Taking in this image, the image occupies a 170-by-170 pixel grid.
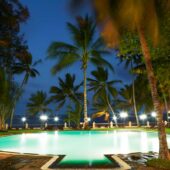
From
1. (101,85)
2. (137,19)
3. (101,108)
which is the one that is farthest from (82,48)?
(137,19)

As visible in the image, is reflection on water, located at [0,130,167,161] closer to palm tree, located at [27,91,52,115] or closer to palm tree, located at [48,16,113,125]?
palm tree, located at [48,16,113,125]

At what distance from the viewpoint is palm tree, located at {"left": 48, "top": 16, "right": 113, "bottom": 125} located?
31.7 meters

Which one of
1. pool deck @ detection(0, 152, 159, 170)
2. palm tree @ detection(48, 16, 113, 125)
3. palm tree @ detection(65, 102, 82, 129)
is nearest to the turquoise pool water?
pool deck @ detection(0, 152, 159, 170)

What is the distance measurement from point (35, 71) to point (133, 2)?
112 feet

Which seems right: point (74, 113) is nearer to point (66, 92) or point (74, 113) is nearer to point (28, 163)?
point (66, 92)

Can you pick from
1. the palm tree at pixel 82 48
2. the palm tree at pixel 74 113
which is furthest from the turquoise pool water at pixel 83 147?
the palm tree at pixel 74 113

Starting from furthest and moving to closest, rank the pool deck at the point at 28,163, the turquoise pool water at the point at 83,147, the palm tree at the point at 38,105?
the palm tree at the point at 38,105 < the turquoise pool water at the point at 83,147 < the pool deck at the point at 28,163

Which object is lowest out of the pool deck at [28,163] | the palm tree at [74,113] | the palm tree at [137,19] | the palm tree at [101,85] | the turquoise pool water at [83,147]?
the pool deck at [28,163]

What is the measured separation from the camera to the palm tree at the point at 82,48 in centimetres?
3172

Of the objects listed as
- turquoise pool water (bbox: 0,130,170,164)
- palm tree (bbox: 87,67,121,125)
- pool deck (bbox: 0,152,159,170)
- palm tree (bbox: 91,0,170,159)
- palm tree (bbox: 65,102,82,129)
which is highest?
palm tree (bbox: 87,67,121,125)

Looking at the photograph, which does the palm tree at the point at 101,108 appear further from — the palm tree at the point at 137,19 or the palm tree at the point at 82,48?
the palm tree at the point at 137,19

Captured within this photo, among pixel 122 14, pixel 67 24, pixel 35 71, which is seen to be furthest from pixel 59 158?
pixel 35 71

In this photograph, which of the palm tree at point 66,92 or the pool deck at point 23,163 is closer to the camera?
the pool deck at point 23,163

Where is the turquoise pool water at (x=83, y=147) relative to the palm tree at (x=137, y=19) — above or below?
below
